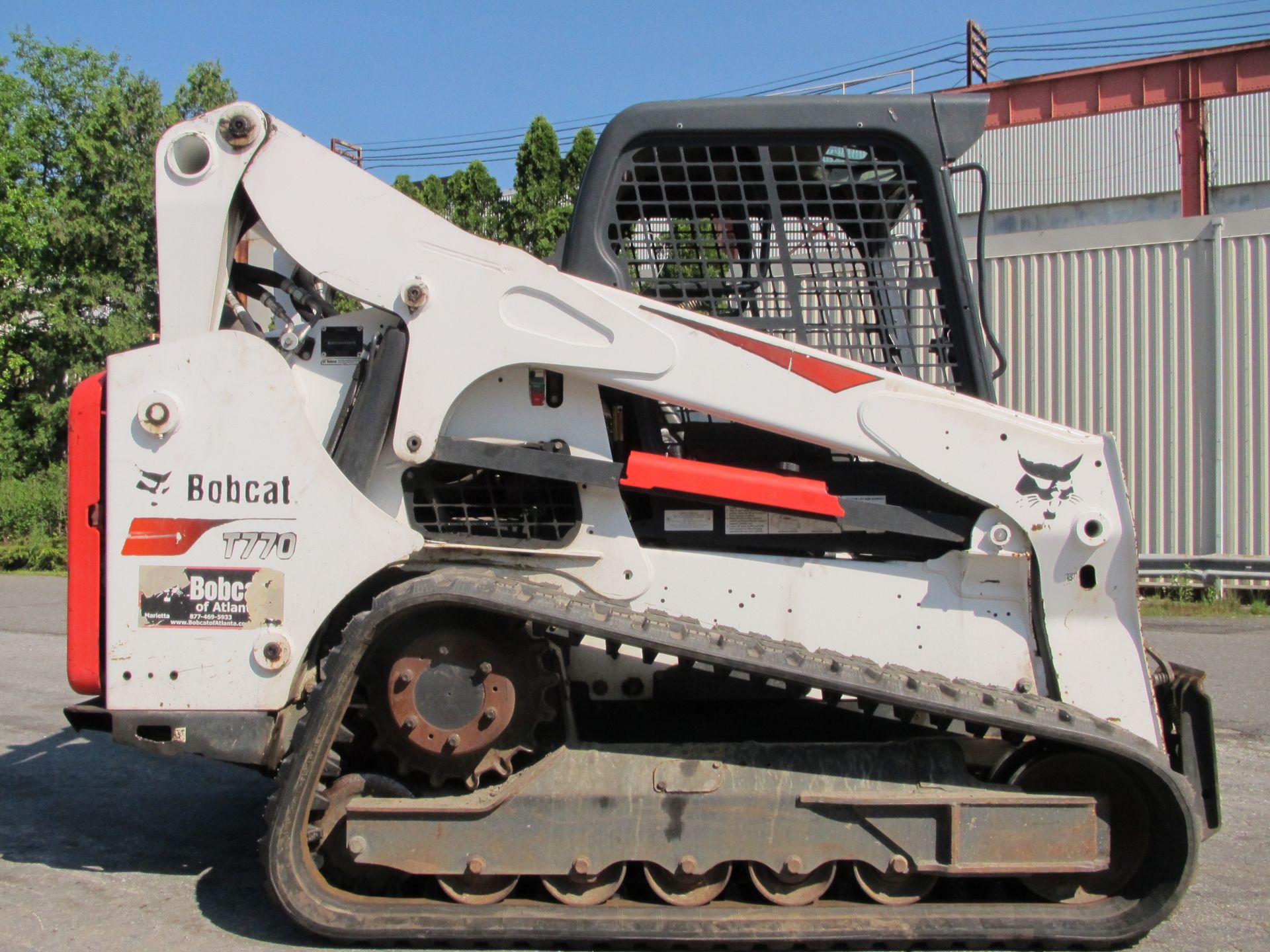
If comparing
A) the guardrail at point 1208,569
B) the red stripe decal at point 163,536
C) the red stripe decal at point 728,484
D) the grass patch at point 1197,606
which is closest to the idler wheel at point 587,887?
the red stripe decal at point 728,484

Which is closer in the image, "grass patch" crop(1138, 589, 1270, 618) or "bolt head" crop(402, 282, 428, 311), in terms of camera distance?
"bolt head" crop(402, 282, 428, 311)

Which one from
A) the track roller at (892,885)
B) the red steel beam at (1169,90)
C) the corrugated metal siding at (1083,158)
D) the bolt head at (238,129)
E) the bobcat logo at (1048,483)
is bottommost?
the track roller at (892,885)

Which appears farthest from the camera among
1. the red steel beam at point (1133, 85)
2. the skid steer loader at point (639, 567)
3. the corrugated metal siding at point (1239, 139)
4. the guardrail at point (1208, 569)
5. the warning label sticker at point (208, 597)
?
the red steel beam at point (1133, 85)

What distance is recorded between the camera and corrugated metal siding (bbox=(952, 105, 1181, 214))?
70.8 ft

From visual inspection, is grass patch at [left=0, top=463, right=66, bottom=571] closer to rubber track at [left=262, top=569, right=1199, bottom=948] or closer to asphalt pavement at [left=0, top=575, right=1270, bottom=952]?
asphalt pavement at [left=0, top=575, right=1270, bottom=952]

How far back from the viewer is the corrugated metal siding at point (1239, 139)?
68.4 ft

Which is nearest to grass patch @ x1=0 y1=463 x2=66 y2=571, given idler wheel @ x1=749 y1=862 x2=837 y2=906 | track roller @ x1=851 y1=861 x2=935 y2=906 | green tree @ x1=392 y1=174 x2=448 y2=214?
green tree @ x1=392 y1=174 x2=448 y2=214

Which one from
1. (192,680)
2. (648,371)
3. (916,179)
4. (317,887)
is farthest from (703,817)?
(916,179)

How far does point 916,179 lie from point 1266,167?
830 inches

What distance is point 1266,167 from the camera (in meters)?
21.0

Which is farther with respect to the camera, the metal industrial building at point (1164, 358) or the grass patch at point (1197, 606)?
the metal industrial building at point (1164, 358)

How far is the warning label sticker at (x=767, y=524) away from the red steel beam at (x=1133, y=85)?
754 inches

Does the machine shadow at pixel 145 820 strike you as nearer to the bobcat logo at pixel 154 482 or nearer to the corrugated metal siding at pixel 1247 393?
the bobcat logo at pixel 154 482

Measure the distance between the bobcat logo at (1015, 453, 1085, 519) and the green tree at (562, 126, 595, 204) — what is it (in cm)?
1331
